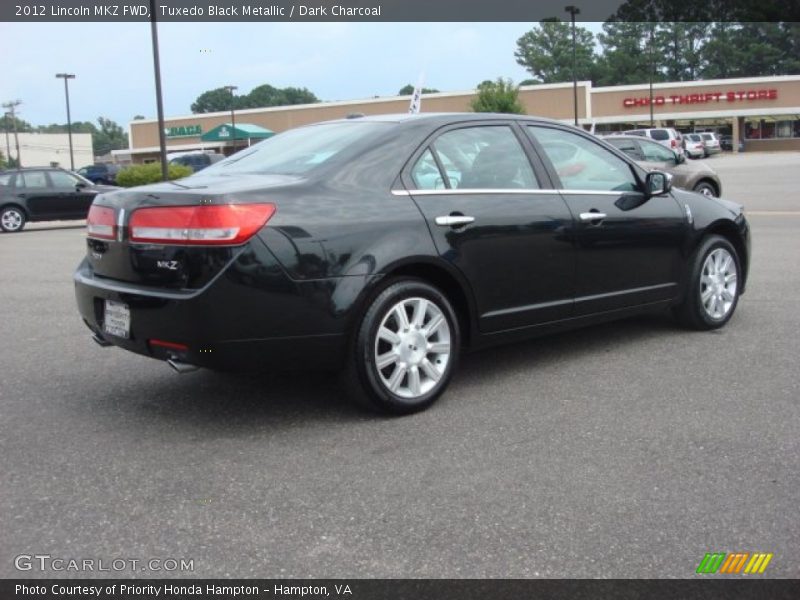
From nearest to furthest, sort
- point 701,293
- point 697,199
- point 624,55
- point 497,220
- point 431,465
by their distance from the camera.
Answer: point 431,465 → point 497,220 → point 701,293 → point 697,199 → point 624,55

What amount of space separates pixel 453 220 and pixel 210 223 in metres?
1.34

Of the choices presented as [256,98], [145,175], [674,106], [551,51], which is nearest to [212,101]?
[256,98]

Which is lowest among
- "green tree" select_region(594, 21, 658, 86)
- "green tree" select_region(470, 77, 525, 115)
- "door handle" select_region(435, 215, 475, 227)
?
"door handle" select_region(435, 215, 475, 227)

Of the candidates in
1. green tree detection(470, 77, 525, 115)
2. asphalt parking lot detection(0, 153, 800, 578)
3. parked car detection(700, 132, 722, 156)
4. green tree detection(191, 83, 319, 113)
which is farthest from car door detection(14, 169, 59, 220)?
green tree detection(191, 83, 319, 113)

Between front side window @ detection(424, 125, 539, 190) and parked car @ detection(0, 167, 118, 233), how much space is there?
1571 cm

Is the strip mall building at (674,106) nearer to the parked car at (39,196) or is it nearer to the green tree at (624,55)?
the green tree at (624,55)

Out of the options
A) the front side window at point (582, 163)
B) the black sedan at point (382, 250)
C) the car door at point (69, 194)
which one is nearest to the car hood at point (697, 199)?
the black sedan at point (382, 250)

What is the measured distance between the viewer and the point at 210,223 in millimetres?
3924

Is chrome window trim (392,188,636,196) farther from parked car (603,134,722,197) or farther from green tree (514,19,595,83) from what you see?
green tree (514,19,595,83)

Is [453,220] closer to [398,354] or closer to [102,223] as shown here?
[398,354]

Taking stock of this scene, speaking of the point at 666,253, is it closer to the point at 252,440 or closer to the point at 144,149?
the point at 252,440

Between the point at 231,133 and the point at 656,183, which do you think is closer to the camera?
the point at 656,183

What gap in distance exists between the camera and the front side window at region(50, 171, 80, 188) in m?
19.5

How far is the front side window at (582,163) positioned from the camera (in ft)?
17.5
